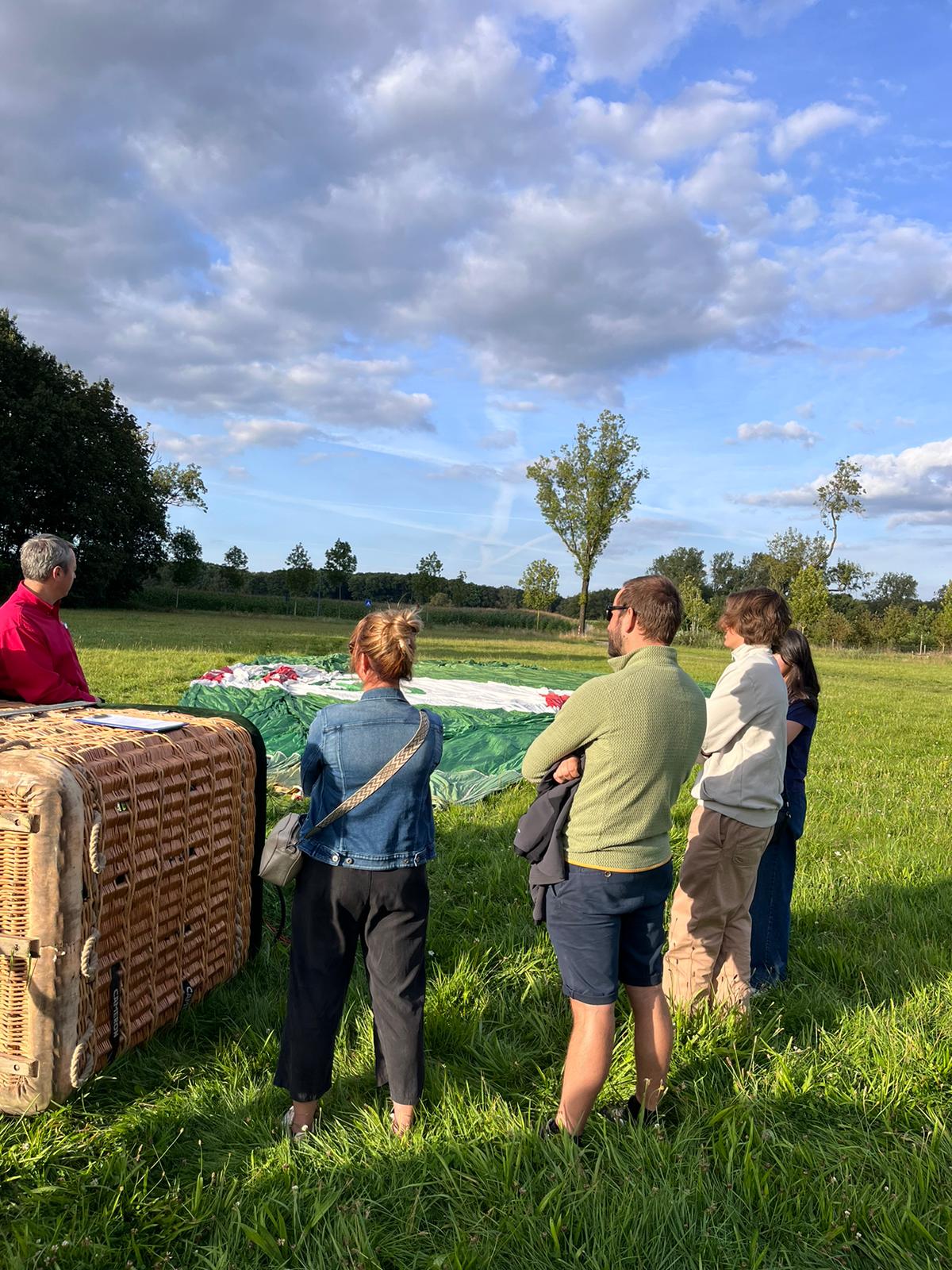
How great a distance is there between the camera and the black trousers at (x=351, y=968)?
262cm

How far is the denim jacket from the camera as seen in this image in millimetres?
2615

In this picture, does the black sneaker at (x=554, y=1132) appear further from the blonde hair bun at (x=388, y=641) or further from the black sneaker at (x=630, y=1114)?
the blonde hair bun at (x=388, y=641)

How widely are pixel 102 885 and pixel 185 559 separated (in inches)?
2202

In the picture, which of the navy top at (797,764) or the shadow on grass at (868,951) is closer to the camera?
the shadow on grass at (868,951)

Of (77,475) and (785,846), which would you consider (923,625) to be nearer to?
(77,475)

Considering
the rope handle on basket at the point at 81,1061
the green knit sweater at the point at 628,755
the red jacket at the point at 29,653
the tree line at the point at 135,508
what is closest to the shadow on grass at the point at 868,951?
the green knit sweater at the point at 628,755

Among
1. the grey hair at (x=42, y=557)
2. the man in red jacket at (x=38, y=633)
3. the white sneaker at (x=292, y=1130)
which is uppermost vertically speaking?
the grey hair at (x=42, y=557)

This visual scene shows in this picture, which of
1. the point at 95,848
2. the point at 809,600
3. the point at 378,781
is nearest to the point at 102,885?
the point at 95,848

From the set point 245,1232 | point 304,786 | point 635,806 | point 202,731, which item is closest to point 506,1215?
point 245,1232

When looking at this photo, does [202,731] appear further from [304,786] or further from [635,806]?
[635,806]

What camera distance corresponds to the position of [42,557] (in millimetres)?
3975

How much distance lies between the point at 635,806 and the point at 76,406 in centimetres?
4021

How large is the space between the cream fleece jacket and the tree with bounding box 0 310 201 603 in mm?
32139

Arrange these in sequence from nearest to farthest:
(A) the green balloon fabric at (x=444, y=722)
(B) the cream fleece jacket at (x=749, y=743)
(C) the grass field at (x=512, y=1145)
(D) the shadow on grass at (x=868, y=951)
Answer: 1. (C) the grass field at (x=512, y=1145)
2. (B) the cream fleece jacket at (x=749, y=743)
3. (D) the shadow on grass at (x=868, y=951)
4. (A) the green balloon fabric at (x=444, y=722)
